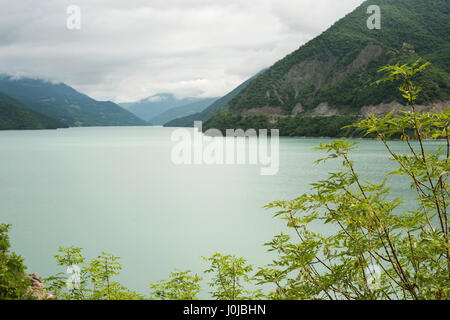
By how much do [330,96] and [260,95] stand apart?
1897 cm

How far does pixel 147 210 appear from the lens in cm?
1407

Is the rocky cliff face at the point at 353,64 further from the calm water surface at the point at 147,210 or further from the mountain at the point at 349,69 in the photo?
the calm water surface at the point at 147,210

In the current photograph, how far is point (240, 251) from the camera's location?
935 cm

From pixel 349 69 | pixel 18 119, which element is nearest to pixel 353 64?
pixel 349 69

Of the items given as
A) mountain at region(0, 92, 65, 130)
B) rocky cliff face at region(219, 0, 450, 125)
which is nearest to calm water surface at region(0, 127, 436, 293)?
rocky cliff face at region(219, 0, 450, 125)

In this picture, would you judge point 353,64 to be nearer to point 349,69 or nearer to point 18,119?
point 349,69

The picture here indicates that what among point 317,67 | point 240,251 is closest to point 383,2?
point 317,67

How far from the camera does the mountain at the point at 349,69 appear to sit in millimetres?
66375

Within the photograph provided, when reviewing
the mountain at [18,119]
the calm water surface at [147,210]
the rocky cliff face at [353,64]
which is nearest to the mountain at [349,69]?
the rocky cliff face at [353,64]

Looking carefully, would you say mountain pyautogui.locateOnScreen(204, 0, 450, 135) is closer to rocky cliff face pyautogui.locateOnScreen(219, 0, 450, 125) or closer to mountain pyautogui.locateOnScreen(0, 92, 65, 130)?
rocky cliff face pyautogui.locateOnScreen(219, 0, 450, 125)

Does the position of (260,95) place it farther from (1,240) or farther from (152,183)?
(1,240)

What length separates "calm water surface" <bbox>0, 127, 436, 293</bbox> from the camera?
920 cm

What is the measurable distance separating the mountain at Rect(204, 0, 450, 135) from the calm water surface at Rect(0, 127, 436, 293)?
148 feet

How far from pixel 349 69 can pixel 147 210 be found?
3097 inches
